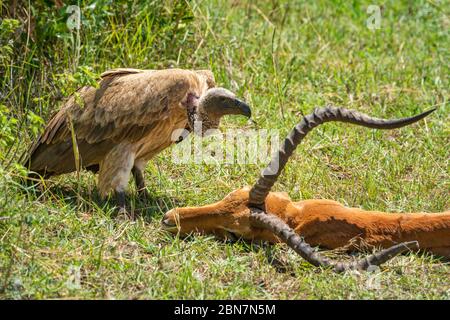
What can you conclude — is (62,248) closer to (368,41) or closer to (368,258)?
(368,258)

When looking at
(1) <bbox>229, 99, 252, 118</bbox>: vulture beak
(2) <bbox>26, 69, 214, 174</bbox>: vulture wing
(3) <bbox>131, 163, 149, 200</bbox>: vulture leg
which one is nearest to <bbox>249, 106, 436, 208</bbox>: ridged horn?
(1) <bbox>229, 99, 252, 118</bbox>: vulture beak

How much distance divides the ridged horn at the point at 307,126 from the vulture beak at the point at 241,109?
2.77 ft

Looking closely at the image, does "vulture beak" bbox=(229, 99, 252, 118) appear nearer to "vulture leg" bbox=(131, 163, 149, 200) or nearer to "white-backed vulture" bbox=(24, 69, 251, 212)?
"white-backed vulture" bbox=(24, 69, 251, 212)

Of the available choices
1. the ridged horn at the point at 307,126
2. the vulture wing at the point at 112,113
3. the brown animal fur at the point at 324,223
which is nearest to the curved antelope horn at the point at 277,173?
the ridged horn at the point at 307,126

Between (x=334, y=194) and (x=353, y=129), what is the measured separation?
1.04m

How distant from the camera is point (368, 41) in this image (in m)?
8.41

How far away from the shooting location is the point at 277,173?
15.9 ft

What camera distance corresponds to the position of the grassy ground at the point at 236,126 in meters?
4.64

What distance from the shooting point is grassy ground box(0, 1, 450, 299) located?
4.64 m

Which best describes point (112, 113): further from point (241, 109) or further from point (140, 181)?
point (241, 109)

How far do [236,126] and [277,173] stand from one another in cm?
211

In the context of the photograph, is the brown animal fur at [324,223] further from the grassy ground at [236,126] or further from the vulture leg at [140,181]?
the vulture leg at [140,181]

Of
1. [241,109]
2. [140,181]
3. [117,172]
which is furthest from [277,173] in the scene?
[140,181]

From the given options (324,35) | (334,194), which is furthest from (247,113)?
(324,35)
